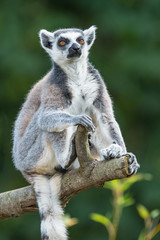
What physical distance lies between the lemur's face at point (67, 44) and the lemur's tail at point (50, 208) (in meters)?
1.49

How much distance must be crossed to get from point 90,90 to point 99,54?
307 inches

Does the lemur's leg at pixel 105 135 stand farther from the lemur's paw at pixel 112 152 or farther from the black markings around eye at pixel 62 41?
the black markings around eye at pixel 62 41

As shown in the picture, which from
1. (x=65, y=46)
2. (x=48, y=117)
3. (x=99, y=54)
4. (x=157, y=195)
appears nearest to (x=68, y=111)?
(x=48, y=117)

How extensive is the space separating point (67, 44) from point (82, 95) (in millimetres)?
779

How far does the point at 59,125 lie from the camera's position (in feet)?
19.7

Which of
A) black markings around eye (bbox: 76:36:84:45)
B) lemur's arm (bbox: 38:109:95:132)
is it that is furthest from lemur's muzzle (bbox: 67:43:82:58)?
lemur's arm (bbox: 38:109:95:132)

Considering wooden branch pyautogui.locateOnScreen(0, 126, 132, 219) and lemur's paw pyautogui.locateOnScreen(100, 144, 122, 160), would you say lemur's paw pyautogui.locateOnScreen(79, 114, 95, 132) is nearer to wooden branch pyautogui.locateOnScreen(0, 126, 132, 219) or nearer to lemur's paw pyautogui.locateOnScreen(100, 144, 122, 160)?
wooden branch pyautogui.locateOnScreen(0, 126, 132, 219)

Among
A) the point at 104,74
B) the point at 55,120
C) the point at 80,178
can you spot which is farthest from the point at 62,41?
the point at 104,74

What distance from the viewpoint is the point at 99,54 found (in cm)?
1412

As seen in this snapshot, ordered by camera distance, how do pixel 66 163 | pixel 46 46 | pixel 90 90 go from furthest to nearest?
1. pixel 46 46
2. pixel 90 90
3. pixel 66 163

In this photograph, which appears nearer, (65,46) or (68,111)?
(68,111)

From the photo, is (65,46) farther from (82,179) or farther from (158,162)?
(158,162)

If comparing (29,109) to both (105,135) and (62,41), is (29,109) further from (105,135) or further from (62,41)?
(105,135)

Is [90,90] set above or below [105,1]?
below
